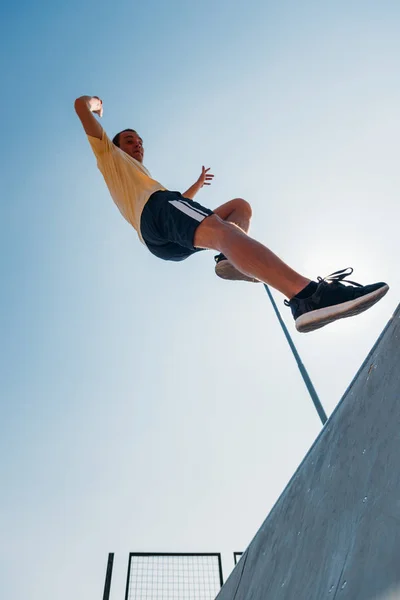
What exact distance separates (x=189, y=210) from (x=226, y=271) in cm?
51

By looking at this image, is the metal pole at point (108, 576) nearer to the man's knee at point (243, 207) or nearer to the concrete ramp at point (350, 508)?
the concrete ramp at point (350, 508)

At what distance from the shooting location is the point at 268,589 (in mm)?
1955

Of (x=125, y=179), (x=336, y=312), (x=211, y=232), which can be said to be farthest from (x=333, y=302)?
(x=125, y=179)

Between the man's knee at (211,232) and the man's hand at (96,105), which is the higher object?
the man's hand at (96,105)

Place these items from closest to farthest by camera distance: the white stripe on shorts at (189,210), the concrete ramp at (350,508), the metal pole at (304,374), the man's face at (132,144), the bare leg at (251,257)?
the concrete ramp at (350,508) < the bare leg at (251,257) < the white stripe on shorts at (189,210) < the man's face at (132,144) < the metal pole at (304,374)

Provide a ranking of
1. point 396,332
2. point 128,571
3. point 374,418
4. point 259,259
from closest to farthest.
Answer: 1. point 374,418
2. point 396,332
3. point 259,259
4. point 128,571

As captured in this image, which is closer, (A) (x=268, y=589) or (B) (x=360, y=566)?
(B) (x=360, y=566)

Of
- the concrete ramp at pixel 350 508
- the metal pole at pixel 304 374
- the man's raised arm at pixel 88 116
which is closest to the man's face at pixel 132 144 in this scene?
the man's raised arm at pixel 88 116

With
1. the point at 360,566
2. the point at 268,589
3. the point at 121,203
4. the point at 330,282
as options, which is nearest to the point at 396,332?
the point at 330,282

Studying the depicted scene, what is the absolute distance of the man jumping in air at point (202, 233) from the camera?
2092 millimetres

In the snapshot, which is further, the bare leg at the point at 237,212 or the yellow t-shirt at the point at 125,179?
the bare leg at the point at 237,212

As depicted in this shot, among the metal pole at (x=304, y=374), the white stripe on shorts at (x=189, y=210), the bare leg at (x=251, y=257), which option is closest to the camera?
the bare leg at (x=251, y=257)

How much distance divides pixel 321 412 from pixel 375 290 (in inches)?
289

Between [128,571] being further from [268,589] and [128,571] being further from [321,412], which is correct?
[268,589]
